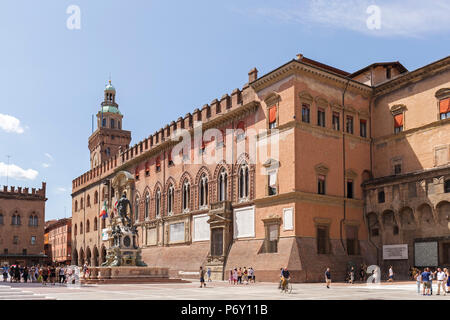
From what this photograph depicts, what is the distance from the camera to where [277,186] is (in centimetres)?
3712

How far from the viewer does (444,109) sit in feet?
117

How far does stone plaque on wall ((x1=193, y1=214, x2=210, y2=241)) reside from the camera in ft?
145

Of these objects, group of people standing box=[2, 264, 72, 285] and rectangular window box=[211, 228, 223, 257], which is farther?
rectangular window box=[211, 228, 223, 257]

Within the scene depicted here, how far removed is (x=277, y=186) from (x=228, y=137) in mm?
7834

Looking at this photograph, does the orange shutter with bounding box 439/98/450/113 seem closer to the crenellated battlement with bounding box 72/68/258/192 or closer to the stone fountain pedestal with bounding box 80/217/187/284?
the crenellated battlement with bounding box 72/68/258/192

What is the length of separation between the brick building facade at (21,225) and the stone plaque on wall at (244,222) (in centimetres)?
5245

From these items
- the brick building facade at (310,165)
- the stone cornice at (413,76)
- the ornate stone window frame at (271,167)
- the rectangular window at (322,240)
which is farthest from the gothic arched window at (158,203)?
the stone cornice at (413,76)

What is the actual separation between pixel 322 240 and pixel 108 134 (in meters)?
51.0

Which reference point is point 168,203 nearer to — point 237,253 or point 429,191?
point 237,253

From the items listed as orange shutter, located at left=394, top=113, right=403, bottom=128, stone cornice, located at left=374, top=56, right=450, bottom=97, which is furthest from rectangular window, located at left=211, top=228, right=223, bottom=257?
stone cornice, located at left=374, top=56, right=450, bottom=97

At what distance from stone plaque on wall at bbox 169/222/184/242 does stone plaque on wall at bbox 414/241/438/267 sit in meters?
21.1

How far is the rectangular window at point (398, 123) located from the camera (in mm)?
38719
